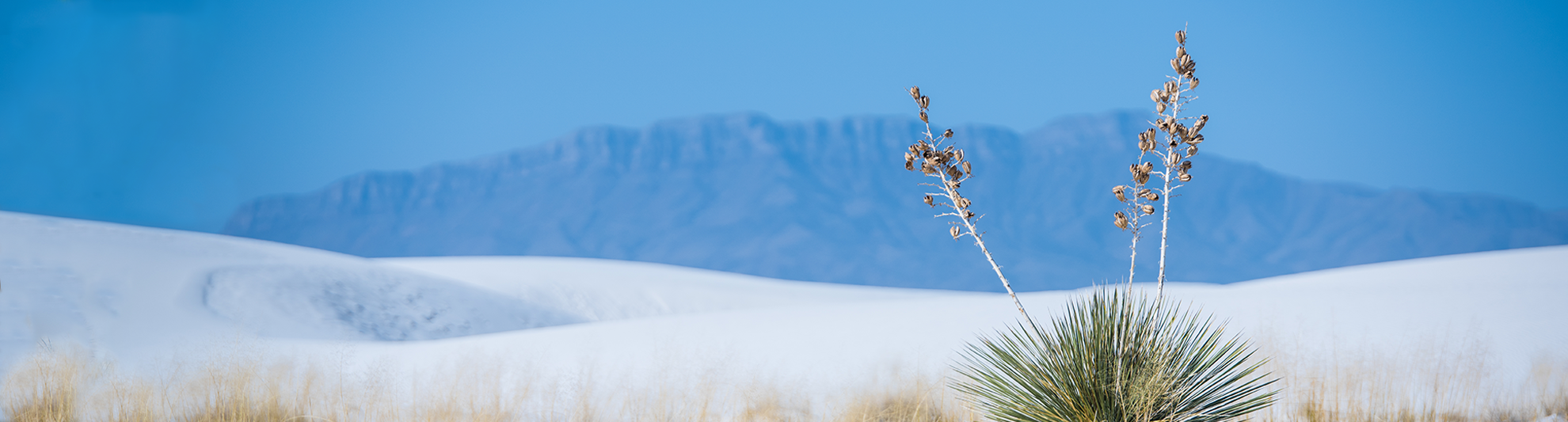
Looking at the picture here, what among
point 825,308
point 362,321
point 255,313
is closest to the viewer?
point 825,308

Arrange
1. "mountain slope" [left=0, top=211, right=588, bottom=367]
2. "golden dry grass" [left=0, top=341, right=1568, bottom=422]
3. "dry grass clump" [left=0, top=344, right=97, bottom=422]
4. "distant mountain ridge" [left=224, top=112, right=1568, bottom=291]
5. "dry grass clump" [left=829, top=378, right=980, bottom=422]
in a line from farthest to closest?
"distant mountain ridge" [left=224, top=112, right=1568, bottom=291]
"mountain slope" [left=0, top=211, right=588, bottom=367]
"dry grass clump" [left=829, top=378, right=980, bottom=422]
"golden dry grass" [left=0, top=341, right=1568, bottom=422]
"dry grass clump" [left=0, top=344, right=97, bottom=422]

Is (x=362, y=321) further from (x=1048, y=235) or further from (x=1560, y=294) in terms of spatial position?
(x=1048, y=235)

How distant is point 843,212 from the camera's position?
134750 millimetres

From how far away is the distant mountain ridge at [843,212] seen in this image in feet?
408

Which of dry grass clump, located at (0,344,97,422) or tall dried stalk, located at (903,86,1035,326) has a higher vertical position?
tall dried stalk, located at (903,86,1035,326)

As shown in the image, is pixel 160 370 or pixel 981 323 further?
pixel 981 323

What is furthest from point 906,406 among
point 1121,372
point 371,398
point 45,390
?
point 45,390

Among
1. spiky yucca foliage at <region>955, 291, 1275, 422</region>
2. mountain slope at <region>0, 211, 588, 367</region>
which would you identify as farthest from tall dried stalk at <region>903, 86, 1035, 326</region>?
mountain slope at <region>0, 211, 588, 367</region>

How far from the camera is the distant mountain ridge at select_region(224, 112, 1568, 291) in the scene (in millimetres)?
124312

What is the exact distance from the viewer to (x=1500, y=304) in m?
8.09

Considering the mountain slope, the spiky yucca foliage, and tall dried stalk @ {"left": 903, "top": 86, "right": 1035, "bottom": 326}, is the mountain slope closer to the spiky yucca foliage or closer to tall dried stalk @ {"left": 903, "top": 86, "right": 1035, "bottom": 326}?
tall dried stalk @ {"left": 903, "top": 86, "right": 1035, "bottom": 326}

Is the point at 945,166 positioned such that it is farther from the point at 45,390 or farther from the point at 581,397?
the point at 45,390

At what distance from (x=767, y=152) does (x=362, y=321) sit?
14078 centimetres

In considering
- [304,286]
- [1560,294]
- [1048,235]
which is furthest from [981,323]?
[1048,235]
